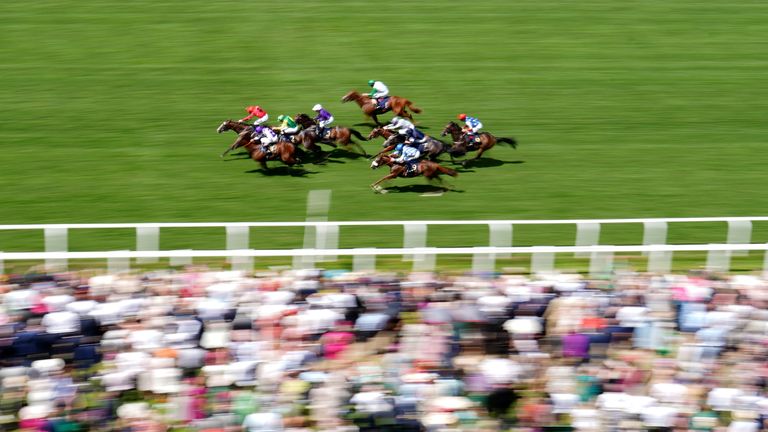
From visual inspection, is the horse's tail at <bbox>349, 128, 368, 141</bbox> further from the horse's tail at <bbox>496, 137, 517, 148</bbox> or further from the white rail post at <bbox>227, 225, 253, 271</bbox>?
the white rail post at <bbox>227, 225, 253, 271</bbox>

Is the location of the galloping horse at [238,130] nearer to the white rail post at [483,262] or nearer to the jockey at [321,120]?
the jockey at [321,120]

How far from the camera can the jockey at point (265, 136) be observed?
14.7 metres

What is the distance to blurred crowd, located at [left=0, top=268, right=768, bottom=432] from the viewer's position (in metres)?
9.54

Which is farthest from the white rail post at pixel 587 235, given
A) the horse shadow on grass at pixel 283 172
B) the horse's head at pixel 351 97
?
the horse's head at pixel 351 97

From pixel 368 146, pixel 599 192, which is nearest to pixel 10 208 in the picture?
pixel 368 146

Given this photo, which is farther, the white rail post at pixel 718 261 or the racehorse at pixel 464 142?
the racehorse at pixel 464 142

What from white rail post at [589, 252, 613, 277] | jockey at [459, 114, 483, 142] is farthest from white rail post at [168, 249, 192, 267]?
jockey at [459, 114, 483, 142]

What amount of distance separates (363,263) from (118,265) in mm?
2495

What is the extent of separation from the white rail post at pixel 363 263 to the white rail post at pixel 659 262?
290 cm

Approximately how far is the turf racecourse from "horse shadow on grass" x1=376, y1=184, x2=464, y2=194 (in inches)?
2.5

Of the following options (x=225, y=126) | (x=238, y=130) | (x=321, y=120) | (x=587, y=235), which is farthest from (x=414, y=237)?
(x=225, y=126)

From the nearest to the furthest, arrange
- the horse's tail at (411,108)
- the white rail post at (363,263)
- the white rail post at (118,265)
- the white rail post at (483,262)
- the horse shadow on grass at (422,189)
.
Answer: the white rail post at (118,265)
the white rail post at (363,263)
the white rail post at (483,262)
the horse shadow on grass at (422,189)
the horse's tail at (411,108)

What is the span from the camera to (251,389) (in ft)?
31.6

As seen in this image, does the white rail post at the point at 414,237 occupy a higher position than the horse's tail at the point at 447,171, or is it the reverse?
Answer: the horse's tail at the point at 447,171
